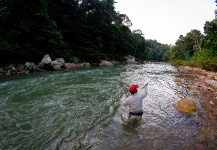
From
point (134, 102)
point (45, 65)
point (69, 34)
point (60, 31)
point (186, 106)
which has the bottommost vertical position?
point (45, 65)

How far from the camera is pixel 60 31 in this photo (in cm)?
2811

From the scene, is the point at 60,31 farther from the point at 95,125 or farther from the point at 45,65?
the point at 95,125

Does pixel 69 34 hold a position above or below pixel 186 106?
above

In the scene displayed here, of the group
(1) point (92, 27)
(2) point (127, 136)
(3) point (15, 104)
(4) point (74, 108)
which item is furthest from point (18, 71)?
(1) point (92, 27)

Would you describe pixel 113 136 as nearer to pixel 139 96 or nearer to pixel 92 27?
pixel 139 96

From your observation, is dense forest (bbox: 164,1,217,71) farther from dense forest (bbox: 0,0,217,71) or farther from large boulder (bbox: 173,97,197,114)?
large boulder (bbox: 173,97,197,114)

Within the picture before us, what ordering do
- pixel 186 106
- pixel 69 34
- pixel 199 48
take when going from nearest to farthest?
pixel 186 106, pixel 69 34, pixel 199 48

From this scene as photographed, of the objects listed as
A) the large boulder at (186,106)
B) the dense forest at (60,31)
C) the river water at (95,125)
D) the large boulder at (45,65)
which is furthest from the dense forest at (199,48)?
the large boulder at (45,65)

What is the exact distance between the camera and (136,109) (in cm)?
566

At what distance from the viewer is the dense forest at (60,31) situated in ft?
68.0

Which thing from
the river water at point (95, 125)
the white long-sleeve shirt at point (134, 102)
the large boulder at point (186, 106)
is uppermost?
the white long-sleeve shirt at point (134, 102)

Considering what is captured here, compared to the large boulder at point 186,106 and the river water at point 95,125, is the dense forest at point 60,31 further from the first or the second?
the large boulder at point 186,106

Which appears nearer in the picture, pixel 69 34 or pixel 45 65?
pixel 45 65

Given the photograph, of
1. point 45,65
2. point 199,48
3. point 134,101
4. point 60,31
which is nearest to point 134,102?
point 134,101
